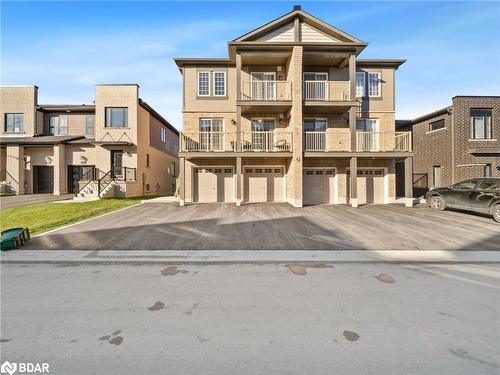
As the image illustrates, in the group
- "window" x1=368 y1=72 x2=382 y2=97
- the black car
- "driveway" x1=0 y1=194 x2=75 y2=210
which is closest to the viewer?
the black car

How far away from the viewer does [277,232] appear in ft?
27.6

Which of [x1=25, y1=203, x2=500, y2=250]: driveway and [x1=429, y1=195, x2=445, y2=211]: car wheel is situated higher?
[x1=429, y1=195, x2=445, y2=211]: car wheel

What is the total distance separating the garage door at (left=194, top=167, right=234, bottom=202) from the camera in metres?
16.6

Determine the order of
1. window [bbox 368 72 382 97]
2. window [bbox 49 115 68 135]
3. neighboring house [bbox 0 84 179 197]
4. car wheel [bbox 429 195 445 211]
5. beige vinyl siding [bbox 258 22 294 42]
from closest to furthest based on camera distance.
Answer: car wheel [bbox 429 195 445 211] → beige vinyl siding [bbox 258 22 294 42] → window [bbox 368 72 382 97] → neighboring house [bbox 0 84 179 197] → window [bbox 49 115 68 135]

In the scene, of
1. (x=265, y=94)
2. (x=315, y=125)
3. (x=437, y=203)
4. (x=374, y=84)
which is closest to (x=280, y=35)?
(x=265, y=94)

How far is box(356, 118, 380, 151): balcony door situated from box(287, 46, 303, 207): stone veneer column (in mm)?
4033

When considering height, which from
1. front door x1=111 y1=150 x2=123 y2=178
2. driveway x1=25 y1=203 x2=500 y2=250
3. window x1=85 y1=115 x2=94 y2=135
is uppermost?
window x1=85 y1=115 x2=94 y2=135

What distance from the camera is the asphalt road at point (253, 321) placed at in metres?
2.59

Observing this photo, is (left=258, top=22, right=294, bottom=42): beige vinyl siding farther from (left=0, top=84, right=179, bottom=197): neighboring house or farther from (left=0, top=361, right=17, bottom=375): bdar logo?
(left=0, top=361, right=17, bottom=375): bdar logo

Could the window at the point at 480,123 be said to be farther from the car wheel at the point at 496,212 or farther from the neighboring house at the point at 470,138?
the car wheel at the point at 496,212

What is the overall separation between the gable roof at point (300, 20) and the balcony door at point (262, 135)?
4.86 metres

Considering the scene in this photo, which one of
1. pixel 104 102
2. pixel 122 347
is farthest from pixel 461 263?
pixel 104 102

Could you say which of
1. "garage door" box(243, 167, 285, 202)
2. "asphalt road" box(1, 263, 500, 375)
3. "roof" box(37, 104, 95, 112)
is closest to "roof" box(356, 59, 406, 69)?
"garage door" box(243, 167, 285, 202)

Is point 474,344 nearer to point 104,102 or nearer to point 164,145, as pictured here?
point 104,102
